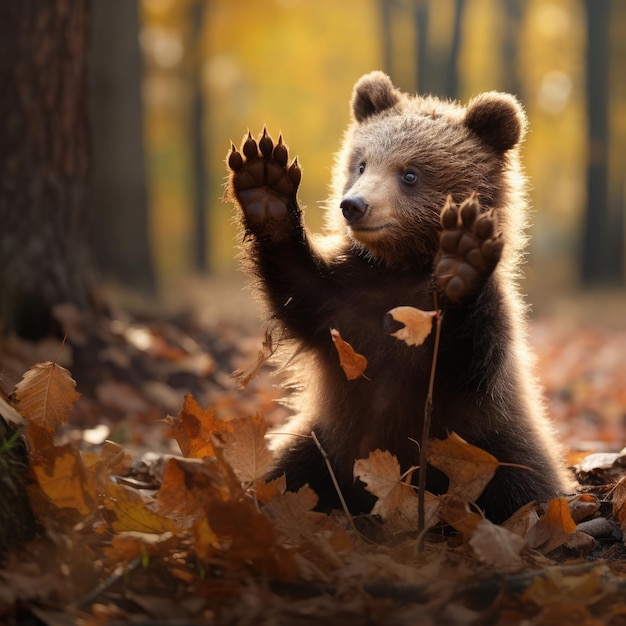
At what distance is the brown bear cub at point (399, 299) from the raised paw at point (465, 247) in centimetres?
11

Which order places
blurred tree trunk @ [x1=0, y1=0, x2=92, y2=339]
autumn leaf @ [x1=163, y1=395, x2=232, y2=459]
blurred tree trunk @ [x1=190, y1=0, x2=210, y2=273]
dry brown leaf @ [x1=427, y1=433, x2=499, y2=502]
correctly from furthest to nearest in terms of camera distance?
blurred tree trunk @ [x1=190, y1=0, x2=210, y2=273] < blurred tree trunk @ [x1=0, y1=0, x2=92, y2=339] < autumn leaf @ [x1=163, y1=395, x2=232, y2=459] < dry brown leaf @ [x1=427, y1=433, x2=499, y2=502]

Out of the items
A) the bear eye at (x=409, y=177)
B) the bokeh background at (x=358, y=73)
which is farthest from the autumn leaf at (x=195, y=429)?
the bokeh background at (x=358, y=73)

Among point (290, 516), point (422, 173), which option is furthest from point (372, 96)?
point (290, 516)

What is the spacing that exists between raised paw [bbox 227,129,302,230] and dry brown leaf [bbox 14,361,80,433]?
3.41 feet

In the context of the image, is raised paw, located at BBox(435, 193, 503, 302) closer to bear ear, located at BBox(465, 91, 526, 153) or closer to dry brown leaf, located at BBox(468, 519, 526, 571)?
dry brown leaf, located at BBox(468, 519, 526, 571)

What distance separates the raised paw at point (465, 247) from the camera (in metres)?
2.74

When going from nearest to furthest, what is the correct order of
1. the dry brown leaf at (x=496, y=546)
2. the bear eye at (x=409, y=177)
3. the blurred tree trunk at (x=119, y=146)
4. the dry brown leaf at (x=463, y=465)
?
the dry brown leaf at (x=496, y=546) → the dry brown leaf at (x=463, y=465) → the bear eye at (x=409, y=177) → the blurred tree trunk at (x=119, y=146)

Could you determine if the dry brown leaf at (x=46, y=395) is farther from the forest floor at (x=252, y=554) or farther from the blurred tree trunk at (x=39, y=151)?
the blurred tree trunk at (x=39, y=151)

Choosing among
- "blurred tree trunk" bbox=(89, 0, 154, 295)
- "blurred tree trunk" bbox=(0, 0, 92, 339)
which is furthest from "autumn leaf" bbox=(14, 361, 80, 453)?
"blurred tree trunk" bbox=(89, 0, 154, 295)

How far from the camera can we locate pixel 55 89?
5.77 meters

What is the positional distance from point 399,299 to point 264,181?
0.70 meters

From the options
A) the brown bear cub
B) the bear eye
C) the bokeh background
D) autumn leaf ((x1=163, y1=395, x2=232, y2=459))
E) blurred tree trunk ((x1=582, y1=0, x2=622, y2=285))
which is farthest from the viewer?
the bokeh background

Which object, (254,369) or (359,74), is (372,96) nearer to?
(254,369)

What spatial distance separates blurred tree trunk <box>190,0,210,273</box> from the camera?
21797 mm
